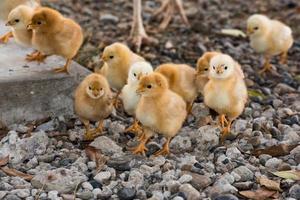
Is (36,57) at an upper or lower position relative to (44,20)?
lower

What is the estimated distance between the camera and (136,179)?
142 inches

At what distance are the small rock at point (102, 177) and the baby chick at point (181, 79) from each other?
2.59 ft

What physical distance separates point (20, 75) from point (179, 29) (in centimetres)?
272

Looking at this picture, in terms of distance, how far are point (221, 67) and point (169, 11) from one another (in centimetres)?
303

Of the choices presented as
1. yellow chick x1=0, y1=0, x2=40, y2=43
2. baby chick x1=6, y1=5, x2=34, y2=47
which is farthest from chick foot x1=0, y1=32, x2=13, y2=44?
baby chick x1=6, y1=5, x2=34, y2=47

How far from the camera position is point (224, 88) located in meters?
3.99

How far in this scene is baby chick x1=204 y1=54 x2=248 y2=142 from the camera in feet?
12.9

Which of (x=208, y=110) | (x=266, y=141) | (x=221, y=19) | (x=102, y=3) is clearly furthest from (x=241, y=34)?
(x=266, y=141)

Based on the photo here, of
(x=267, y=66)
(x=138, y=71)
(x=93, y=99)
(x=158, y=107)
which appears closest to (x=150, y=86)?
(x=158, y=107)

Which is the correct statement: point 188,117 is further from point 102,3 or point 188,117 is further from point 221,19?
point 102,3

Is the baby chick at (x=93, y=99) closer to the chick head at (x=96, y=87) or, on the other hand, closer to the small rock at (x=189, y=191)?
the chick head at (x=96, y=87)

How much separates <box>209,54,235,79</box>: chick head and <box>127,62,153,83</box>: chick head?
14.4 inches

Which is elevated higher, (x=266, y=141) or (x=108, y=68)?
(x=108, y=68)

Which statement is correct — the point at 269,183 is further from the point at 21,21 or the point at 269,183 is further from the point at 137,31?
the point at 137,31
